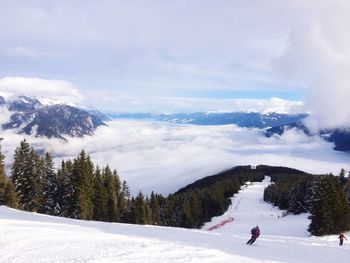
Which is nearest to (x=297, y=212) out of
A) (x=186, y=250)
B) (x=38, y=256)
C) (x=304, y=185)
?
(x=304, y=185)

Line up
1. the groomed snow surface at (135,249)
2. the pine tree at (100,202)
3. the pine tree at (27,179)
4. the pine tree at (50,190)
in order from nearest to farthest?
the groomed snow surface at (135,249), the pine tree at (27,179), the pine tree at (50,190), the pine tree at (100,202)

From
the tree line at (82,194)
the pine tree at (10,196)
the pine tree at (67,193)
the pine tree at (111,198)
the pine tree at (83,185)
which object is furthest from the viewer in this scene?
the pine tree at (111,198)

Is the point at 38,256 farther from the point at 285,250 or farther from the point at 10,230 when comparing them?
the point at 285,250

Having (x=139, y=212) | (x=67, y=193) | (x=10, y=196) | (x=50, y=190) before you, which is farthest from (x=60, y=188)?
(x=139, y=212)

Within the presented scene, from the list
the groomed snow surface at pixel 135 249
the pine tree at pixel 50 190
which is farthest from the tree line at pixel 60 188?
the groomed snow surface at pixel 135 249

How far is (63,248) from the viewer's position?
26.7m

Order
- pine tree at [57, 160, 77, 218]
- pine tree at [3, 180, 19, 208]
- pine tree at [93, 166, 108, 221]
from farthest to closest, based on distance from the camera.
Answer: pine tree at [93, 166, 108, 221] < pine tree at [57, 160, 77, 218] < pine tree at [3, 180, 19, 208]

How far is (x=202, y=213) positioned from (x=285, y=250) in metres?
86.8

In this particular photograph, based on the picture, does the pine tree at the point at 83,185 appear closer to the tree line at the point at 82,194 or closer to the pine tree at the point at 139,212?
the tree line at the point at 82,194

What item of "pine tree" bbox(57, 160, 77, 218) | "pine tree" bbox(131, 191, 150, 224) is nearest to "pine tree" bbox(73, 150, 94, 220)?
"pine tree" bbox(57, 160, 77, 218)

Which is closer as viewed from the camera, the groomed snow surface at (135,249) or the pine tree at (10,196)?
the groomed snow surface at (135,249)

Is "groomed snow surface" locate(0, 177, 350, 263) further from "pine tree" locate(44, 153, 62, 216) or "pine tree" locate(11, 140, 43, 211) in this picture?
Result: "pine tree" locate(44, 153, 62, 216)

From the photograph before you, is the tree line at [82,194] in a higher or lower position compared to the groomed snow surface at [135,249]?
higher

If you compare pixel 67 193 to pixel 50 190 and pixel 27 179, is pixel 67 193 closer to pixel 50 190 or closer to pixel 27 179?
pixel 50 190
